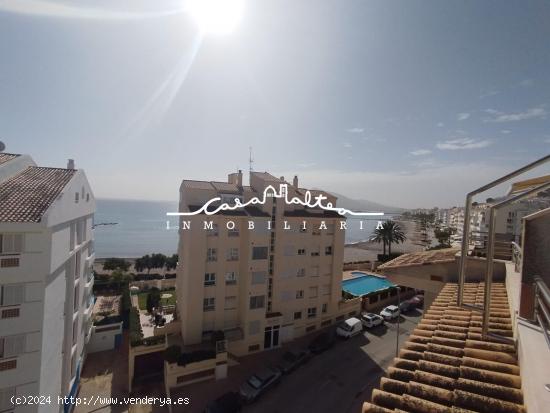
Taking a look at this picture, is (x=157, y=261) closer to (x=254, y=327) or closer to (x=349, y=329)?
(x=254, y=327)

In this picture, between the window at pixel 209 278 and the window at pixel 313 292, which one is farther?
the window at pixel 313 292

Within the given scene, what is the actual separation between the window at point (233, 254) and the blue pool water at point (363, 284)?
17.2 m

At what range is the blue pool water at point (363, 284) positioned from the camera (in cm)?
3456

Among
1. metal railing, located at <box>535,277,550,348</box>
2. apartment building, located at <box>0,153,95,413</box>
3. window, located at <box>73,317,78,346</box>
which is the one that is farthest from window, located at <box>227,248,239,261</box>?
metal railing, located at <box>535,277,550,348</box>

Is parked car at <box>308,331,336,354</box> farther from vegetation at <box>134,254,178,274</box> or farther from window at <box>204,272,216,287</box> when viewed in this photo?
vegetation at <box>134,254,178,274</box>

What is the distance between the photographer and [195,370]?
19.5 m

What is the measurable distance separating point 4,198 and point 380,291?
34765mm

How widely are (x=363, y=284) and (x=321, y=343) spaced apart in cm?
1485

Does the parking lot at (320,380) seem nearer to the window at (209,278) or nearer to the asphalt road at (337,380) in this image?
the asphalt road at (337,380)

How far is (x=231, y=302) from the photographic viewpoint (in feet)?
76.5

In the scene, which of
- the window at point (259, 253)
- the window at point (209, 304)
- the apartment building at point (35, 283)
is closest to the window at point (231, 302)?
the window at point (209, 304)

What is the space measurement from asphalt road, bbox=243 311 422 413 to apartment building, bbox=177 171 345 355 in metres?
4.11

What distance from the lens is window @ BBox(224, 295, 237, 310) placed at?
23.1m

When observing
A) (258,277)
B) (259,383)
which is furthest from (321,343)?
A: (258,277)
